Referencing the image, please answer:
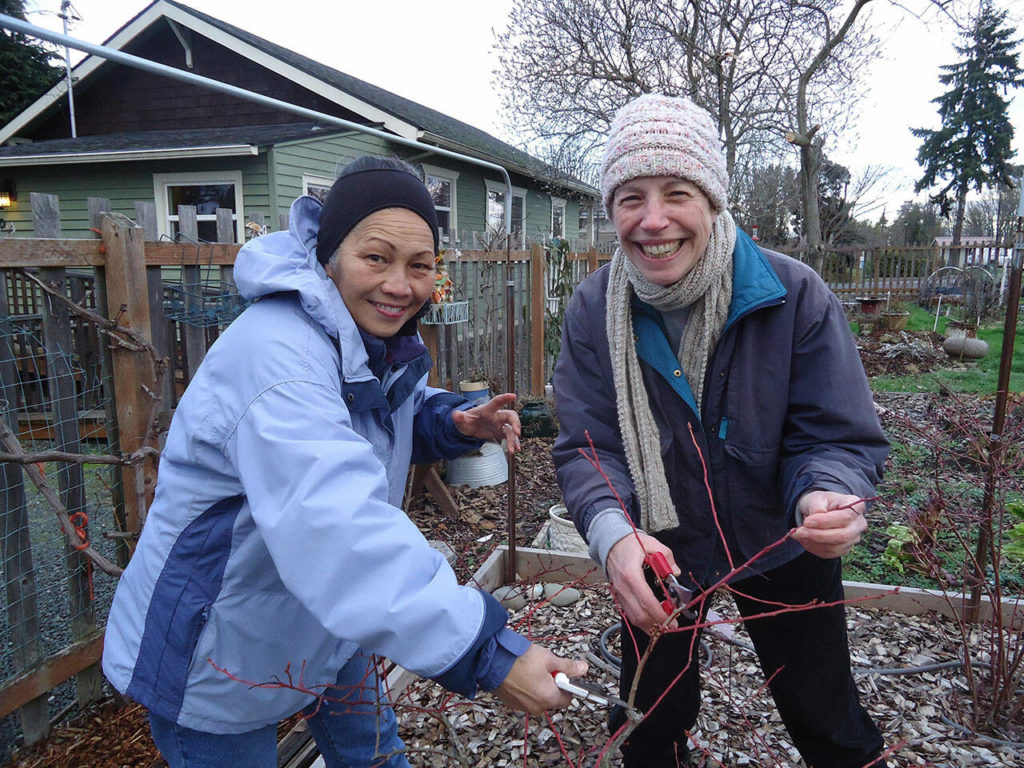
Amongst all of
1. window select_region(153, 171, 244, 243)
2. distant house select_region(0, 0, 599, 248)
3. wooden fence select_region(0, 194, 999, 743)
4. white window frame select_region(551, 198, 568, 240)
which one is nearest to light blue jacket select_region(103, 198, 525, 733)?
wooden fence select_region(0, 194, 999, 743)

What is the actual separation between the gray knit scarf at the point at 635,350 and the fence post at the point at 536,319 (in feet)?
18.4

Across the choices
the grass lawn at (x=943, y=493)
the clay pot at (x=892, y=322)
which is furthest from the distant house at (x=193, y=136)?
the clay pot at (x=892, y=322)

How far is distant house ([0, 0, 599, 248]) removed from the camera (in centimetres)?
1075

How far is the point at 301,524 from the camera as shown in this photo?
3.72 feet

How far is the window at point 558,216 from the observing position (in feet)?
65.5

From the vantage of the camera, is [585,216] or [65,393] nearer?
[65,393]

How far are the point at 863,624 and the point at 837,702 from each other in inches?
64.9

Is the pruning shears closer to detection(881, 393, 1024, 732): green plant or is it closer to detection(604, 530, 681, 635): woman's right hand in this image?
detection(604, 530, 681, 635): woman's right hand

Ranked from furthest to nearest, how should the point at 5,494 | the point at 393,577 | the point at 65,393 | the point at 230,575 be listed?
the point at 65,393 < the point at 5,494 < the point at 230,575 < the point at 393,577

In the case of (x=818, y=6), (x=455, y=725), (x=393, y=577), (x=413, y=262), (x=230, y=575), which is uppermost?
(x=818, y=6)

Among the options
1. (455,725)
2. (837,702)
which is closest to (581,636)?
(455,725)

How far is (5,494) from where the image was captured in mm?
2408

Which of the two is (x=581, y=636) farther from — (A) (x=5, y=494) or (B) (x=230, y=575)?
(A) (x=5, y=494)

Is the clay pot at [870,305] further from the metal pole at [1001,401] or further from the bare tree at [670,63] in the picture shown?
the metal pole at [1001,401]
